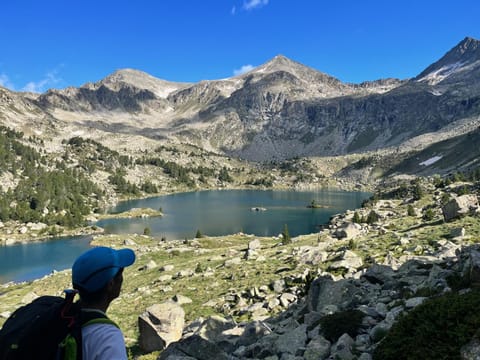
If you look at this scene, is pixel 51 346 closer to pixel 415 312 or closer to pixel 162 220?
pixel 415 312

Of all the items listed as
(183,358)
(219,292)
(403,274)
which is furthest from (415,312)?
(219,292)

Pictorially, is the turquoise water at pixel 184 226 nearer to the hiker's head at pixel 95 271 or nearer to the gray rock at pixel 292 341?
the gray rock at pixel 292 341

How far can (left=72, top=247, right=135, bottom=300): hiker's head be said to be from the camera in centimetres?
464

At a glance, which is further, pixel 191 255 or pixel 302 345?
pixel 191 255

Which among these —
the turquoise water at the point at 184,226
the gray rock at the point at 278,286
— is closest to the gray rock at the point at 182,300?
the gray rock at the point at 278,286

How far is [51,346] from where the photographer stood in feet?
13.0

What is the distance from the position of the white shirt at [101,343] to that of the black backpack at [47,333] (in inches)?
2.5

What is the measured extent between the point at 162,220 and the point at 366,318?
140m

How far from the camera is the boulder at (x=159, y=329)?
18.8 m

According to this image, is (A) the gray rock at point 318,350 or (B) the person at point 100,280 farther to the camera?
(A) the gray rock at point 318,350

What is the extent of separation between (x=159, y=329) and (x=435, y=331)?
14489mm

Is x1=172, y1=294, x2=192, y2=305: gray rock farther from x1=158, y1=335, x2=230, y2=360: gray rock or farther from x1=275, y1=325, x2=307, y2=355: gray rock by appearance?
x1=275, y1=325, x2=307, y2=355: gray rock

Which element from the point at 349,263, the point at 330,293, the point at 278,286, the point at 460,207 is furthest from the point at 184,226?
the point at 330,293

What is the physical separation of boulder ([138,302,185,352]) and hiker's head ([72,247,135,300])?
15.4 metres
